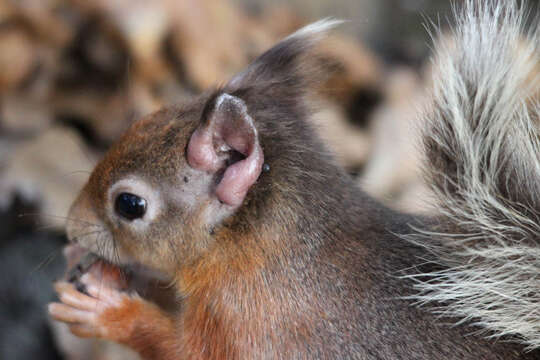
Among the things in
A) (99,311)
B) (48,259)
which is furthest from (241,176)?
(48,259)

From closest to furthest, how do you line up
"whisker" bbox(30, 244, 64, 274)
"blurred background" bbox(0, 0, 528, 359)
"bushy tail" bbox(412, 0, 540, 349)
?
1. "bushy tail" bbox(412, 0, 540, 349)
2. "whisker" bbox(30, 244, 64, 274)
3. "blurred background" bbox(0, 0, 528, 359)

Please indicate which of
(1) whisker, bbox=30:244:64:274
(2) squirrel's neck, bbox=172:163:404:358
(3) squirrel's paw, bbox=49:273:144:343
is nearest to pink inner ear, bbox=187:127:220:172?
(2) squirrel's neck, bbox=172:163:404:358

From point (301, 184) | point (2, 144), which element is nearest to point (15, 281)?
point (2, 144)

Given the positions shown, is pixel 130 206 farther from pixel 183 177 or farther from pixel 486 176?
pixel 486 176

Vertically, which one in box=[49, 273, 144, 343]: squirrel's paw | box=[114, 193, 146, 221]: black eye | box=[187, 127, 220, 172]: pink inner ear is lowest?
box=[49, 273, 144, 343]: squirrel's paw

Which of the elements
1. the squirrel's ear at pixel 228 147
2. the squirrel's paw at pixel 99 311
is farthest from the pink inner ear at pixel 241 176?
the squirrel's paw at pixel 99 311

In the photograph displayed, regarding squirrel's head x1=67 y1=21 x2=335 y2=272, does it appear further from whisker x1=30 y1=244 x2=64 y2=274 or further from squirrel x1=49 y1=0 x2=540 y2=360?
whisker x1=30 y1=244 x2=64 y2=274
